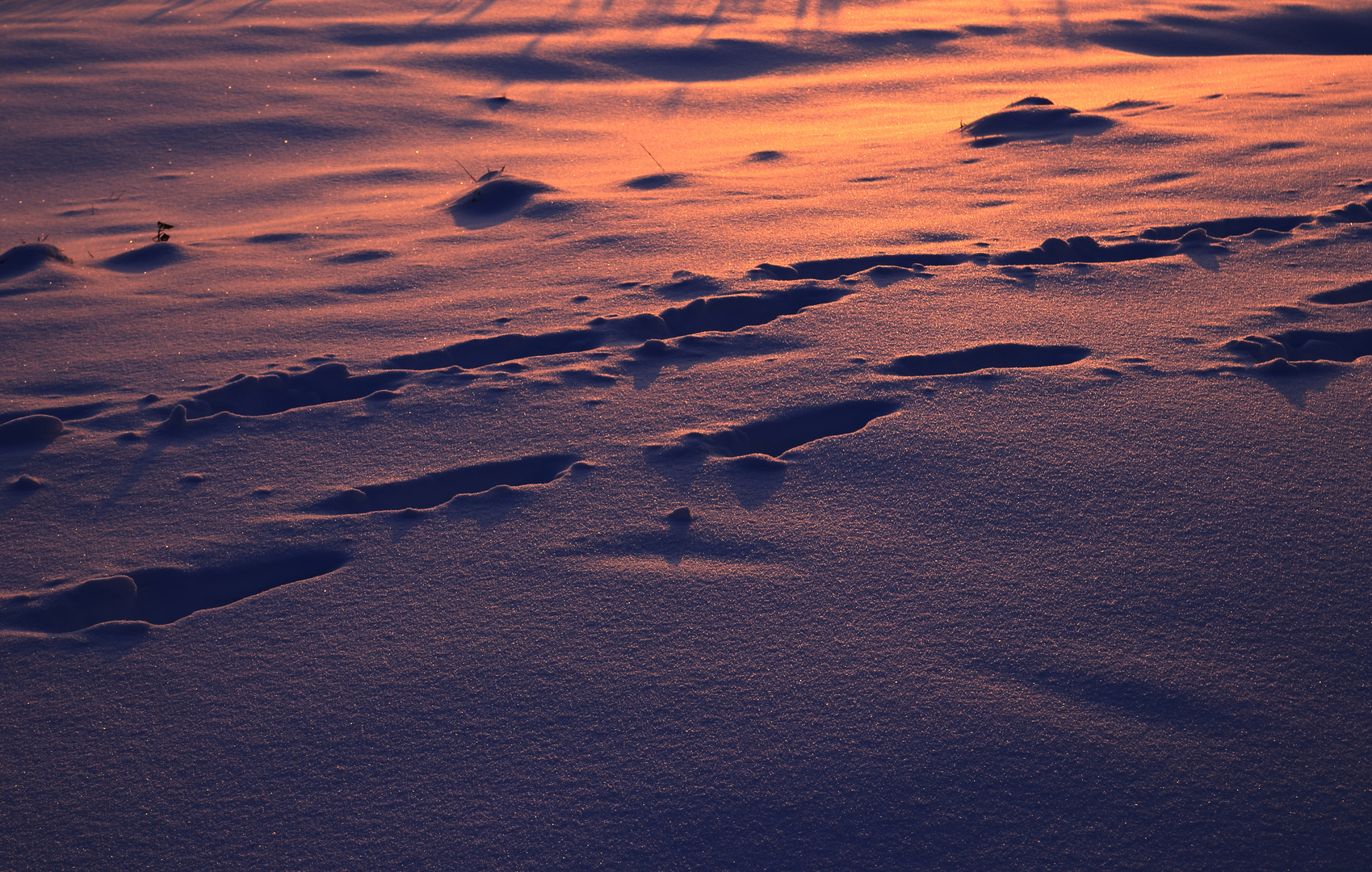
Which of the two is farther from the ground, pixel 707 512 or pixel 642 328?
pixel 642 328

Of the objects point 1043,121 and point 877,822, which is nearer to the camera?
point 877,822

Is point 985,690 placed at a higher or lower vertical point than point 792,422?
lower

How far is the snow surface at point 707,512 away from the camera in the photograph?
109cm

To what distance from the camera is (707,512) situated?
1584 mm

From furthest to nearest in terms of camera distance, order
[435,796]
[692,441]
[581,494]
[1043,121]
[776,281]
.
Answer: [1043,121], [776,281], [692,441], [581,494], [435,796]

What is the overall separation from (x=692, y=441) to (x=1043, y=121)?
8.69ft

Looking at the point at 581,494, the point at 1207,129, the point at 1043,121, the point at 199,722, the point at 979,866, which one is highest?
the point at 1043,121

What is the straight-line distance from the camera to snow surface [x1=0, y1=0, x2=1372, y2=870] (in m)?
1.09

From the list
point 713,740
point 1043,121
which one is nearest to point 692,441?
point 713,740

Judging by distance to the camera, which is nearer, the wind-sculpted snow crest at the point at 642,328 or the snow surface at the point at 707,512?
the snow surface at the point at 707,512

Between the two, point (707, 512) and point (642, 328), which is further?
point (642, 328)

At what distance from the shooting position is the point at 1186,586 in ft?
4.46

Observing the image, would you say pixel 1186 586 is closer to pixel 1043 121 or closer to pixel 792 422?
pixel 792 422

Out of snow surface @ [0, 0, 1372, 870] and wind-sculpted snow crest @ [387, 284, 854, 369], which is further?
wind-sculpted snow crest @ [387, 284, 854, 369]
